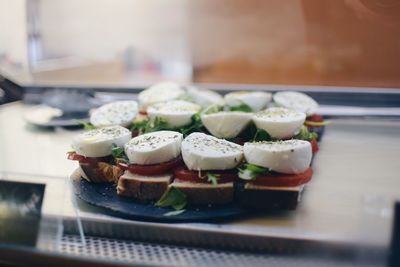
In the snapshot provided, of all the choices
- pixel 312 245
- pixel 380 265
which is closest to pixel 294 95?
pixel 312 245

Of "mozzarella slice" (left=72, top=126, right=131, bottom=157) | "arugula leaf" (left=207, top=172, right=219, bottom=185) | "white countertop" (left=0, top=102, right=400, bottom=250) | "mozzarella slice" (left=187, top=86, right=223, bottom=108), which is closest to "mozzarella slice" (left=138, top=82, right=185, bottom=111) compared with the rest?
"mozzarella slice" (left=187, top=86, right=223, bottom=108)

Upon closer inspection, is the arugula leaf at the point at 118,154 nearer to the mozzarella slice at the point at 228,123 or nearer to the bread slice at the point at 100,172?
the bread slice at the point at 100,172

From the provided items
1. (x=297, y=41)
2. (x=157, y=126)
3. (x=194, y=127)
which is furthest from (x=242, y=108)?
(x=297, y=41)

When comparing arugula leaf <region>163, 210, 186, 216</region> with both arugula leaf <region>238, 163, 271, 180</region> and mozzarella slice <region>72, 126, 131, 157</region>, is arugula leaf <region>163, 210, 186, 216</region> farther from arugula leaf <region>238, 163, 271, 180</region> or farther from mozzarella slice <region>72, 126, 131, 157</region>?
mozzarella slice <region>72, 126, 131, 157</region>

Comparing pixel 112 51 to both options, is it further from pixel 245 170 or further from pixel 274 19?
pixel 245 170

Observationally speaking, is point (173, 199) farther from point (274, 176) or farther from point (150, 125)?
point (150, 125)

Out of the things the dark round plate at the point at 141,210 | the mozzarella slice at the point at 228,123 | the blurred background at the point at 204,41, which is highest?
the blurred background at the point at 204,41

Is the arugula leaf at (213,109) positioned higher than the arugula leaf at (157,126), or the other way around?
the arugula leaf at (213,109)

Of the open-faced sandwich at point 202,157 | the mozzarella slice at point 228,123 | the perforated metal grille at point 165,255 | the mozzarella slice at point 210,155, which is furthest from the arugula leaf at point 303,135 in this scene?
the perforated metal grille at point 165,255
